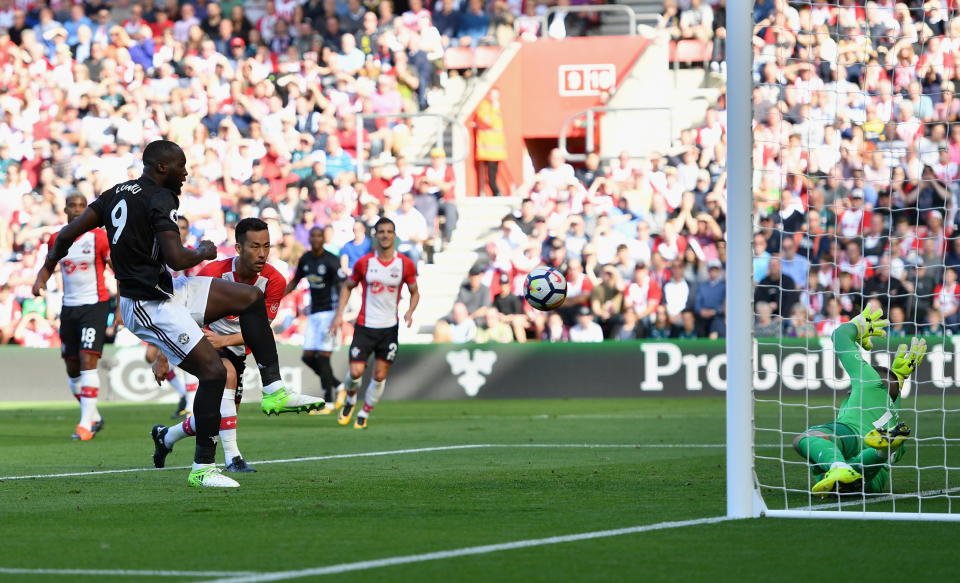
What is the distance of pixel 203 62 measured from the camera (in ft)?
88.4

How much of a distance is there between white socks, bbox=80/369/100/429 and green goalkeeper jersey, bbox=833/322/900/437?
791 centimetres

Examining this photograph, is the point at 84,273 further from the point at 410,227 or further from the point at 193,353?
the point at 410,227

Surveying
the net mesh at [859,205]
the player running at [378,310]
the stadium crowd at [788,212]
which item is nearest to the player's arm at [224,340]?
the net mesh at [859,205]

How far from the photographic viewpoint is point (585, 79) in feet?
84.3

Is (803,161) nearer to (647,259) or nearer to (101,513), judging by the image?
(647,259)

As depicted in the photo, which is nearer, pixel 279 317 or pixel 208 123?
pixel 279 317

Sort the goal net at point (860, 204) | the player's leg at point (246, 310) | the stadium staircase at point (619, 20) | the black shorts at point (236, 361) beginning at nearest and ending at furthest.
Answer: the player's leg at point (246, 310), the black shorts at point (236, 361), the goal net at point (860, 204), the stadium staircase at point (619, 20)

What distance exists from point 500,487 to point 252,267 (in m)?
2.60

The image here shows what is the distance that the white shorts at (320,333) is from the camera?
18.6 metres

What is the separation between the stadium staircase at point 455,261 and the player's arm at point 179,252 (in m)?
14.3

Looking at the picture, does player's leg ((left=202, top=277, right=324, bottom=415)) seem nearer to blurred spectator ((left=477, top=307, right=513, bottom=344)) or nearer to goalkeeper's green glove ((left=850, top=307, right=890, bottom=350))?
goalkeeper's green glove ((left=850, top=307, right=890, bottom=350))

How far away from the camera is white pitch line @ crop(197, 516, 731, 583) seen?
567 centimetres

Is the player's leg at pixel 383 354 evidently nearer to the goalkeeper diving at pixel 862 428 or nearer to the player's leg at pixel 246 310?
the player's leg at pixel 246 310

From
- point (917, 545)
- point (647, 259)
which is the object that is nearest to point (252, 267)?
point (917, 545)
